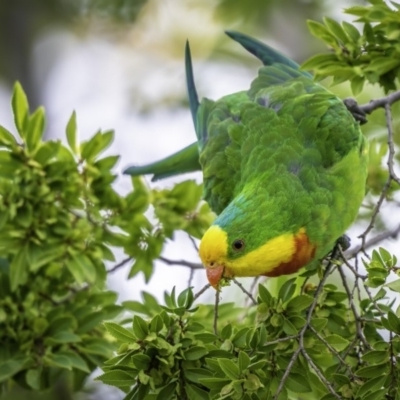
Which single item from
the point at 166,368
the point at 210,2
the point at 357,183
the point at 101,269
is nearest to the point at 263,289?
the point at 166,368

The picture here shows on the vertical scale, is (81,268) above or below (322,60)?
below

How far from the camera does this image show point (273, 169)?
3.00 meters

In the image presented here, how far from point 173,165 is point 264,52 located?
0.69 metres

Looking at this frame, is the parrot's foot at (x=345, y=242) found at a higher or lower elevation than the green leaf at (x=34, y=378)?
higher

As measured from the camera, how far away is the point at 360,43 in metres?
3.09

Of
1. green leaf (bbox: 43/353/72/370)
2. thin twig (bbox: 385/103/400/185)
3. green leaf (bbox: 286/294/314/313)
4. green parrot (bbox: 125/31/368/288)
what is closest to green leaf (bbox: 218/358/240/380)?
green leaf (bbox: 286/294/314/313)

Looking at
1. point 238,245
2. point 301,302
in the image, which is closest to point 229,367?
point 301,302

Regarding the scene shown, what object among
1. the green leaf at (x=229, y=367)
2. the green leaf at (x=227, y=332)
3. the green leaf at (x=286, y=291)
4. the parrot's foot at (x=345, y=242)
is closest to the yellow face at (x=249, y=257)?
the green leaf at (x=286, y=291)

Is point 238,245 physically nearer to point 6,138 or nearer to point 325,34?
point 325,34

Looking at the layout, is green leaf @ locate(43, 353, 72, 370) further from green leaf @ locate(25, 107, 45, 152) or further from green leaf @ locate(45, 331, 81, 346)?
green leaf @ locate(25, 107, 45, 152)

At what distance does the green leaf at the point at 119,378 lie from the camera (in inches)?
95.8

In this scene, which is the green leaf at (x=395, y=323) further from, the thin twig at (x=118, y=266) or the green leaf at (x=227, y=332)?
the thin twig at (x=118, y=266)

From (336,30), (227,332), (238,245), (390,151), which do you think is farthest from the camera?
(336,30)

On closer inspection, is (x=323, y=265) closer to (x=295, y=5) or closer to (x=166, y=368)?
(x=166, y=368)
